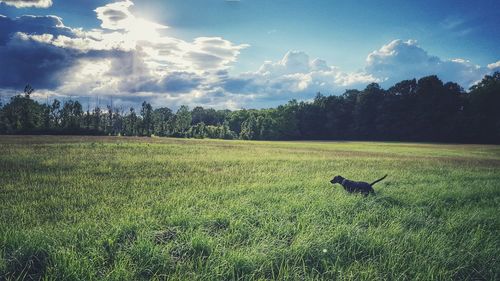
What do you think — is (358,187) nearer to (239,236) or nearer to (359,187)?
(359,187)

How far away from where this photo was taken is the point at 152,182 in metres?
11.7

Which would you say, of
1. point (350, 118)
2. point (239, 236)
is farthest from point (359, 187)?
point (350, 118)

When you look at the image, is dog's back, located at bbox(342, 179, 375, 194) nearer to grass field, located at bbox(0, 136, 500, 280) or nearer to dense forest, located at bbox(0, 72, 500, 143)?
grass field, located at bbox(0, 136, 500, 280)

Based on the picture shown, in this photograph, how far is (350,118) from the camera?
380ft

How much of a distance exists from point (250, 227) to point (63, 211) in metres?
4.59

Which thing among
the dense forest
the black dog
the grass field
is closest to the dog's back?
the black dog

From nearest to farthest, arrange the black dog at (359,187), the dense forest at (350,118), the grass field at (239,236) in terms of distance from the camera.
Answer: the grass field at (239,236)
the black dog at (359,187)
the dense forest at (350,118)

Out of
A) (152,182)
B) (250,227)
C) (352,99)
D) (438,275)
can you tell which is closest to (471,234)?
(438,275)

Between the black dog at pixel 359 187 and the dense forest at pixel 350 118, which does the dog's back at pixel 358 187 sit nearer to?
the black dog at pixel 359 187

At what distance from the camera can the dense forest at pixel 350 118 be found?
277 feet

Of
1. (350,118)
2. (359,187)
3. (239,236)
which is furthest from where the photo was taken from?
(350,118)

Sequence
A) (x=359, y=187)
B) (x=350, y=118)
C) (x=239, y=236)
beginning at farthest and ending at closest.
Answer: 1. (x=350, y=118)
2. (x=359, y=187)
3. (x=239, y=236)

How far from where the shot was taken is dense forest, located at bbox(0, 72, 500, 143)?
277 ft

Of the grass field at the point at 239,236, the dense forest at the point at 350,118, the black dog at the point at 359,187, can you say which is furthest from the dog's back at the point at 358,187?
the dense forest at the point at 350,118
